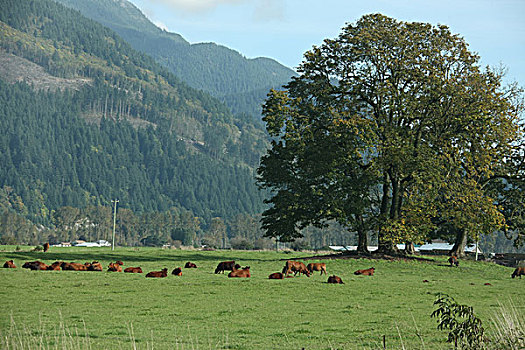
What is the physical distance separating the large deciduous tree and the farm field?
1527cm

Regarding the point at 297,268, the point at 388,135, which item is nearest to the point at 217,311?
the point at 297,268

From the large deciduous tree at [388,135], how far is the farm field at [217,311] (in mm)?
15271

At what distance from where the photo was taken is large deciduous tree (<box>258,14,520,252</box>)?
50.9 meters

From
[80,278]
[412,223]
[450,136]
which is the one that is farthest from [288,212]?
[80,278]

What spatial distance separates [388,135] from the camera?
169ft

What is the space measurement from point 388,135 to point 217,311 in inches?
1317

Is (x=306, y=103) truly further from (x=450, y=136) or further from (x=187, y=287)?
(x=187, y=287)

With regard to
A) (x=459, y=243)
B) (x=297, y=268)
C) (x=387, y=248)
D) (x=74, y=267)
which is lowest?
(x=74, y=267)

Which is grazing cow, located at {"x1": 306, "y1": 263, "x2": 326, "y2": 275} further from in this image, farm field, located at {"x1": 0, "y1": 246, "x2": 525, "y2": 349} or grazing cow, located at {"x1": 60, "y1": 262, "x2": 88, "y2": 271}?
grazing cow, located at {"x1": 60, "y1": 262, "x2": 88, "y2": 271}

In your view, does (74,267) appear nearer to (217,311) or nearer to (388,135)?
(217,311)

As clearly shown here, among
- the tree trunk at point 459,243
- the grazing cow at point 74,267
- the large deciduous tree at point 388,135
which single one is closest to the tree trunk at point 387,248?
the large deciduous tree at point 388,135

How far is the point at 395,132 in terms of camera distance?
170 ft

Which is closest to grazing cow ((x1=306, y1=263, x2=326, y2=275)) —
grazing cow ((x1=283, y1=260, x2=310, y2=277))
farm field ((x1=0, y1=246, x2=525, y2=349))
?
grazing cow ((x1=283, y1=260, x2=310, y2=277))

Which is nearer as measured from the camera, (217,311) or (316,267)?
(217,311)
